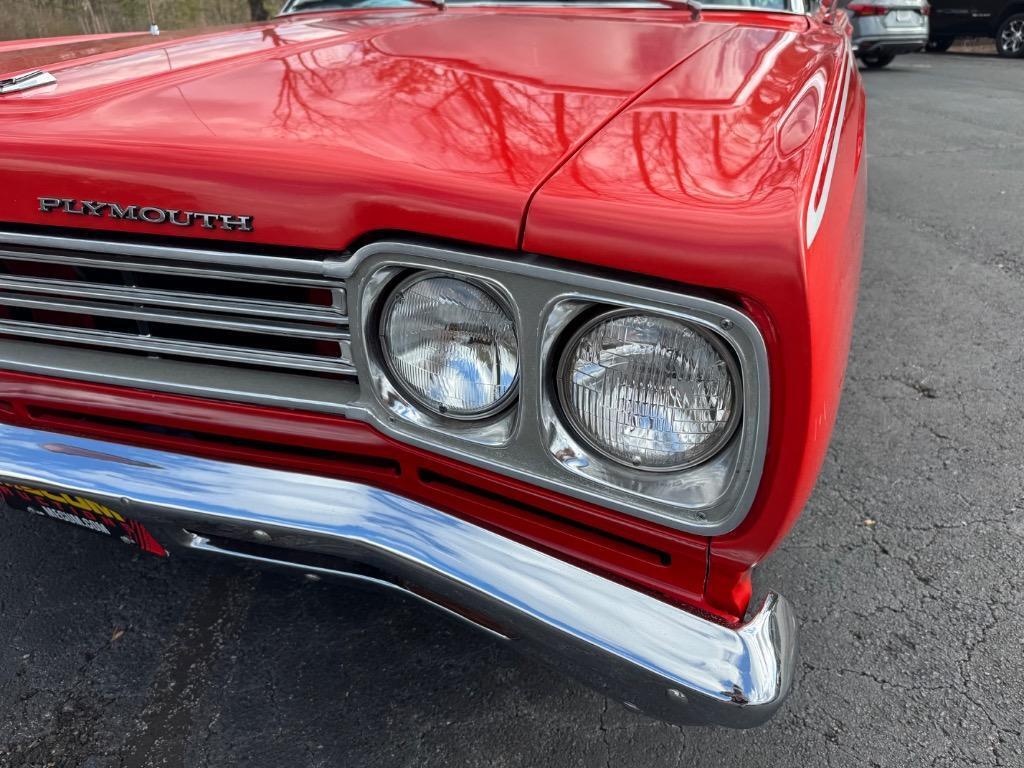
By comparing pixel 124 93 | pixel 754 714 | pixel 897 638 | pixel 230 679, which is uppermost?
pixel 124 93

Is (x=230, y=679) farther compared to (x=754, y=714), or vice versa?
(x=230, y=679)

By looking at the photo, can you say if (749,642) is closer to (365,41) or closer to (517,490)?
(517,490)

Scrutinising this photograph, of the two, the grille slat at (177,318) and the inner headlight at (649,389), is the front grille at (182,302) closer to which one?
the grille slat at (177,318)

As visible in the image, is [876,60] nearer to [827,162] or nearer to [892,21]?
[892,21]

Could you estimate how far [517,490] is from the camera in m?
1.24

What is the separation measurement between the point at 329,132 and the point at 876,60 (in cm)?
1167

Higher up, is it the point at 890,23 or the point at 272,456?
the point at 890,23

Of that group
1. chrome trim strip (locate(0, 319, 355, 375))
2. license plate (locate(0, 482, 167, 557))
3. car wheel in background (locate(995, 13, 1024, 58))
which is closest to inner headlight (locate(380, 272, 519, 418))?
chrome trim strip (locate(0, 319, 355, 375))

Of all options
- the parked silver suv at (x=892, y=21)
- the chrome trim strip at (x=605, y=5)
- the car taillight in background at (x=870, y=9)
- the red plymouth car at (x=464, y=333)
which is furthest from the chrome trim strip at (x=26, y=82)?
the car taillight in background at (x=870, y=9)

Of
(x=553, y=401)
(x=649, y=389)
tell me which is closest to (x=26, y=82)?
(x=553, y=401)

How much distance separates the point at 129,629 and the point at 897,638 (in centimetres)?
178

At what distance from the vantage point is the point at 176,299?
1.33m

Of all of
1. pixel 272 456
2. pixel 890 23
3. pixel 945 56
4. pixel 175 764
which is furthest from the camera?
pixel 945 56

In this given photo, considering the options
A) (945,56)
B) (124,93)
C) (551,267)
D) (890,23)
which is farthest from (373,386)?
(945,56)
